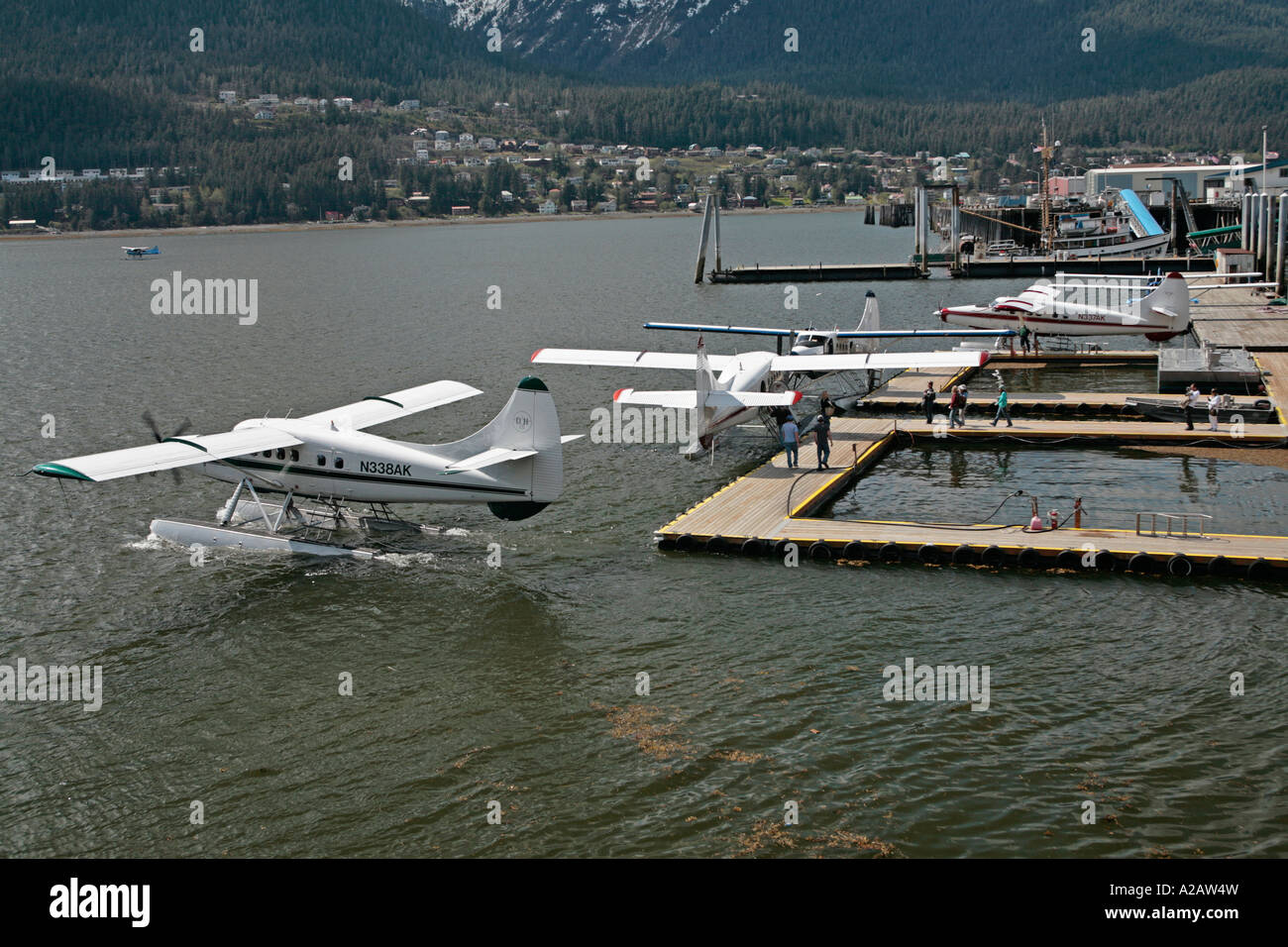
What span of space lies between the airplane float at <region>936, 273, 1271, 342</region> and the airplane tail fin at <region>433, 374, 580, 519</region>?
32.1 m

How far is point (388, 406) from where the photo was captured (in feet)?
93.9

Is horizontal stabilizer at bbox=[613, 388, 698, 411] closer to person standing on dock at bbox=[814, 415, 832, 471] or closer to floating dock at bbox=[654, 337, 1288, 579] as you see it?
floating dock at bbox=[654, 337, 1288, 579]

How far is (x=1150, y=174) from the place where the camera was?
15200 cm

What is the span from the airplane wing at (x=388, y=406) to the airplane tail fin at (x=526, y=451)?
3396mm

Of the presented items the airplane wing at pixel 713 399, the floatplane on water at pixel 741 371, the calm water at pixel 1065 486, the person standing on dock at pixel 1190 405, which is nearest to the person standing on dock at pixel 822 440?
the calm water at pixel 1065 486

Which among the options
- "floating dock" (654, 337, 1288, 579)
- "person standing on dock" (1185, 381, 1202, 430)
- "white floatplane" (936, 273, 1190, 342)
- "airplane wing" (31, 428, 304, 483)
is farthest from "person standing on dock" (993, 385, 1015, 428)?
"airplane wing" (31, 428, 304, 483)

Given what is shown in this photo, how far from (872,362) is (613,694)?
68.5ft

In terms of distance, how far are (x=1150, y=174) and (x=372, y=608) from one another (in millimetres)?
155460

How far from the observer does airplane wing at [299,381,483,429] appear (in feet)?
89.4

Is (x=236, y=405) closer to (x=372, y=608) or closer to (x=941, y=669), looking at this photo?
(x=372, y=608)

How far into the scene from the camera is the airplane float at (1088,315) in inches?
1891

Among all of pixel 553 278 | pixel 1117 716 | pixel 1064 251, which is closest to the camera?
pixel 1117 716
